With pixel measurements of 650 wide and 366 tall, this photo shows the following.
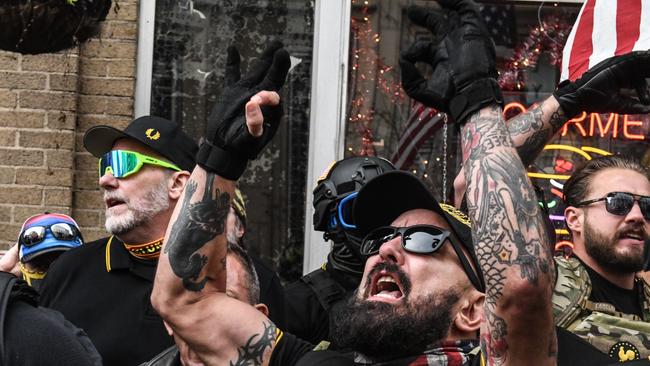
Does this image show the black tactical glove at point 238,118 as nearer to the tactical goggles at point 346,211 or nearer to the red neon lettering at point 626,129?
the tactical goggles at point 346,211

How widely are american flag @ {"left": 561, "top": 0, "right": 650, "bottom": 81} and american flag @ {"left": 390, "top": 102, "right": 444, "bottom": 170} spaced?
176 cm

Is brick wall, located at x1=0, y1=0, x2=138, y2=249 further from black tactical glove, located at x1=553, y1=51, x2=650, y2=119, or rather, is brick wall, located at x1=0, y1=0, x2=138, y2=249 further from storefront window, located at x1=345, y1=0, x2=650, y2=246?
black tactical glove, located at x1=553, y1=51, x2=650, y2=119

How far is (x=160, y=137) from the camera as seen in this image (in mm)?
4746

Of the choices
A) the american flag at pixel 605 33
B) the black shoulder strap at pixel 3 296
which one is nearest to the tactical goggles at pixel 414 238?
the black shoulder strap at pixel 3 296

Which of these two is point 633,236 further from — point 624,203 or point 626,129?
point 626,129

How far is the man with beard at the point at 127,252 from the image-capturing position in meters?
4.16

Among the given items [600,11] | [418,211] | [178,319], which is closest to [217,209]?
[178,319]

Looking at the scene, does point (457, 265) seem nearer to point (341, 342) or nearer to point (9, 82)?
point (341, 342)

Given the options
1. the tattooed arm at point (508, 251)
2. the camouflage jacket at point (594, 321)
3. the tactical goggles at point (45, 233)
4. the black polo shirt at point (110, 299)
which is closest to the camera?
the tattooed arm at point (508, 251)

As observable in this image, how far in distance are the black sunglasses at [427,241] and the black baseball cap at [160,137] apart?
5.23 ft

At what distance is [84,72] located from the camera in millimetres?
6551

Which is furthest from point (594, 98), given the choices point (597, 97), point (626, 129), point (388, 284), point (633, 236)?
point (626, 129)

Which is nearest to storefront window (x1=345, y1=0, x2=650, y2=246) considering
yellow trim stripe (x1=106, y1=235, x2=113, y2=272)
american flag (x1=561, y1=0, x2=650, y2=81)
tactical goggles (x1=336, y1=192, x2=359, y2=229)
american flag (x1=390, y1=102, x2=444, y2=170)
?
american flag (x1=390, y1=102, x2=444, y2=170)

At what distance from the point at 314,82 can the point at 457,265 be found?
11.7ft
